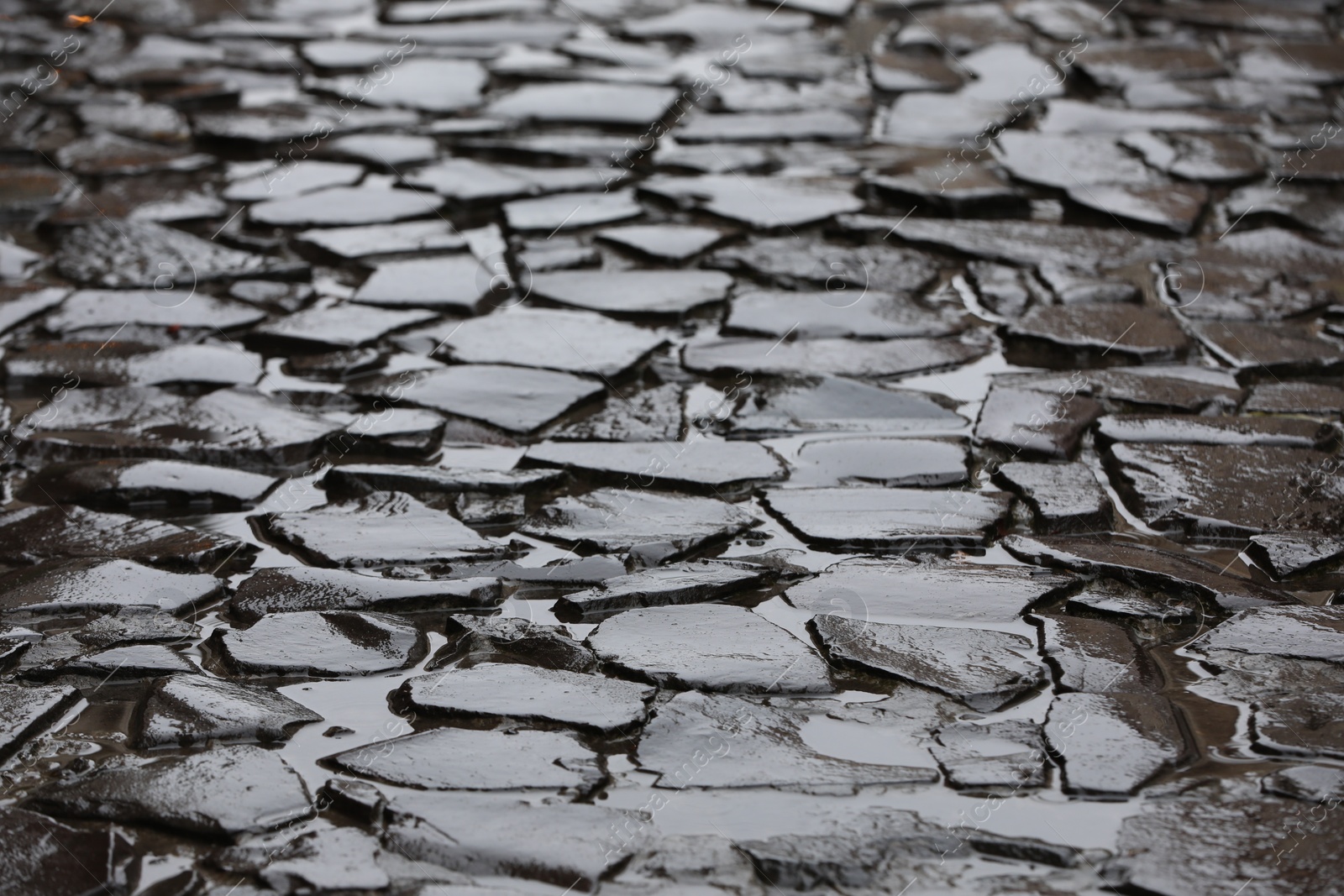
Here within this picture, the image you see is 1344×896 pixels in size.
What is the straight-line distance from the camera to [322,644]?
2006mm

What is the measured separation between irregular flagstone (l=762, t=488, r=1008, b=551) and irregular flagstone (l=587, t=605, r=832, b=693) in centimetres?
30

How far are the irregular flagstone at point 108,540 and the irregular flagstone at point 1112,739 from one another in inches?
52.8

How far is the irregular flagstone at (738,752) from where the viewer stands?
1.71 meters

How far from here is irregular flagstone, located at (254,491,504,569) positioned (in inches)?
88.6

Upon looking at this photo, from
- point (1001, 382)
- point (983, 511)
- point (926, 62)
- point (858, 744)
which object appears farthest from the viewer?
point (926, 62)

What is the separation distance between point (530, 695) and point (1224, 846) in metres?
0.90

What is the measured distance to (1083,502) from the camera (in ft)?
7.81

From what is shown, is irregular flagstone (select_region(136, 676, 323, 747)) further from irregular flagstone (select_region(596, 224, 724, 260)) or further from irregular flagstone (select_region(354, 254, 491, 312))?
irregular flagstone (select_region(596, 224, 724, 260))

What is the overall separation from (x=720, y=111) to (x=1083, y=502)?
2704mm

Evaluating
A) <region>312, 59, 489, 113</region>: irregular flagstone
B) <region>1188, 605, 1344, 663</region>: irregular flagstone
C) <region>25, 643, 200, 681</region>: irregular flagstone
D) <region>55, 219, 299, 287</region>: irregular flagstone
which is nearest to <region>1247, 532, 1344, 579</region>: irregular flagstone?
<region>1188, 605, 1344, 663</region>: irregular flagstone

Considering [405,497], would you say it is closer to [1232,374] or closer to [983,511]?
[983,511]

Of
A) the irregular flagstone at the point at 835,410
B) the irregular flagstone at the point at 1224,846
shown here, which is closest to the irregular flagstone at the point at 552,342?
the irregular flagstone at the point at 835,410

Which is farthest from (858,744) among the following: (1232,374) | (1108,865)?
(1232,374)

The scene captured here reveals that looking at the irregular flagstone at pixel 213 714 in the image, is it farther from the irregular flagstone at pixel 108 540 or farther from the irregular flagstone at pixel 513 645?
the irregular flagstone at pixel 108 540
